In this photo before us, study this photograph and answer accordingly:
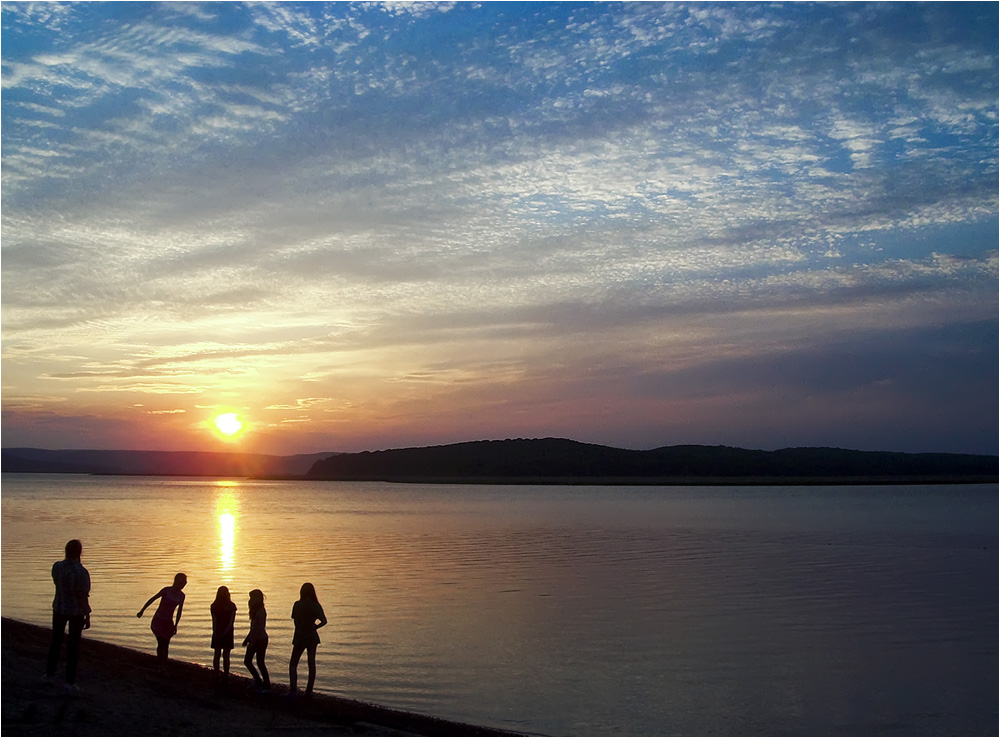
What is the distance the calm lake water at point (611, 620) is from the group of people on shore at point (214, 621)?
1349 millimetres

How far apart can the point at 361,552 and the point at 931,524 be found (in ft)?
127

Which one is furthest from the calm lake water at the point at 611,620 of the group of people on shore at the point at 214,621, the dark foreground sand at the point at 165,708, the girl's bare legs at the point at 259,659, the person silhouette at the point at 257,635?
the person silhouette at the point at 257,635

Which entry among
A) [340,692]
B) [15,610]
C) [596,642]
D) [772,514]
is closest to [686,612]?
[596,642]

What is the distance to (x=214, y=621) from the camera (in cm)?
1301

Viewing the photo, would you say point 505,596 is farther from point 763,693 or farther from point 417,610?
point 763,693

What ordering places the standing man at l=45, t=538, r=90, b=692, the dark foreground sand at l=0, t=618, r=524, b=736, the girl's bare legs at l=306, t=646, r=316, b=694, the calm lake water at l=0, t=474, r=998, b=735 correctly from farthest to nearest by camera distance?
the calm lake water at l=0, t=474, r=998, b=735, the girl's bare legs at l=306, t=646, r=316, b=694, the standing man at l=45, t=538, r=90, b=692, the dark foreground sand at l=0, t=618, r=524, b=736

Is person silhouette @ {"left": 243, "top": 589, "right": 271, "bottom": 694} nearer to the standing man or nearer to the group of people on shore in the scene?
the group of people on shore

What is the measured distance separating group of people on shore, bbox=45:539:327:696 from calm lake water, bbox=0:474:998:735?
1.35m

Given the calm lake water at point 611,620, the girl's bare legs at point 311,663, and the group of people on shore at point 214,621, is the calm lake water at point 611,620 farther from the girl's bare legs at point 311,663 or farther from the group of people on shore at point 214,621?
the girl's bare legs at point 311,663

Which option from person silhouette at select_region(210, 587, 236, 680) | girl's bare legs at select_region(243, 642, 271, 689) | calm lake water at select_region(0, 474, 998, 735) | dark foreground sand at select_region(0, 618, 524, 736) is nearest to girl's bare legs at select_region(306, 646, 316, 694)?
dark foreground sand at select_region(0, 618, 524, 736)

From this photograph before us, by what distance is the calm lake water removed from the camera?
14422 mm

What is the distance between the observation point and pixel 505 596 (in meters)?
25.3

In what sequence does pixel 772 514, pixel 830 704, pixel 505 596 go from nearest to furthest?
pixel 830 704 < pixel 505 596 < pixel 772 514

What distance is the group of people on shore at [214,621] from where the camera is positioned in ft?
36.4
